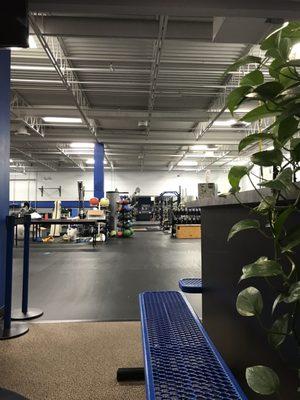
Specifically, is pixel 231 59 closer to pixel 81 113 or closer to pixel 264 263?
pixel 81 113

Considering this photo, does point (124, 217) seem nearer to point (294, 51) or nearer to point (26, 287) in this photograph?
point (26, 287)

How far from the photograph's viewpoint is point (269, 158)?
2.10 ft

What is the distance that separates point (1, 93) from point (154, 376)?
2.72 m

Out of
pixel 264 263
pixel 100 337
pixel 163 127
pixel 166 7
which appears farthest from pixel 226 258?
pixel 163 127

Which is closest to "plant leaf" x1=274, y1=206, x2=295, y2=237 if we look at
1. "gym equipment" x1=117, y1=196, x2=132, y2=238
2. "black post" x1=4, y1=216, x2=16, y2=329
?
"black post" x1=4, y1=216, x2=16, y2=329

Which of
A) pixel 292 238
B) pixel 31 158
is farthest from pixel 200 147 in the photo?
pixel 292 238

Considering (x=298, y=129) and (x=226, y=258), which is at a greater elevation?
(x=298, y=129)

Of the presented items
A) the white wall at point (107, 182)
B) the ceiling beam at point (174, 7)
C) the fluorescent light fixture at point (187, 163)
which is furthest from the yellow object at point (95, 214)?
the white wall at point (107, 182)

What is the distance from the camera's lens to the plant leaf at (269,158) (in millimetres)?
632

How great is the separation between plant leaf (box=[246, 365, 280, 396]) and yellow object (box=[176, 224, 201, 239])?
1087 cm

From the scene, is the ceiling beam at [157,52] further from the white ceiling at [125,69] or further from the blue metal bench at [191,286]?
the blue metal bench at [191,286]

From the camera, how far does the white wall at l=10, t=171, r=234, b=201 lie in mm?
19000

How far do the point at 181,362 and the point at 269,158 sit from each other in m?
0.93

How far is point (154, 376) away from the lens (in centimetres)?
107
